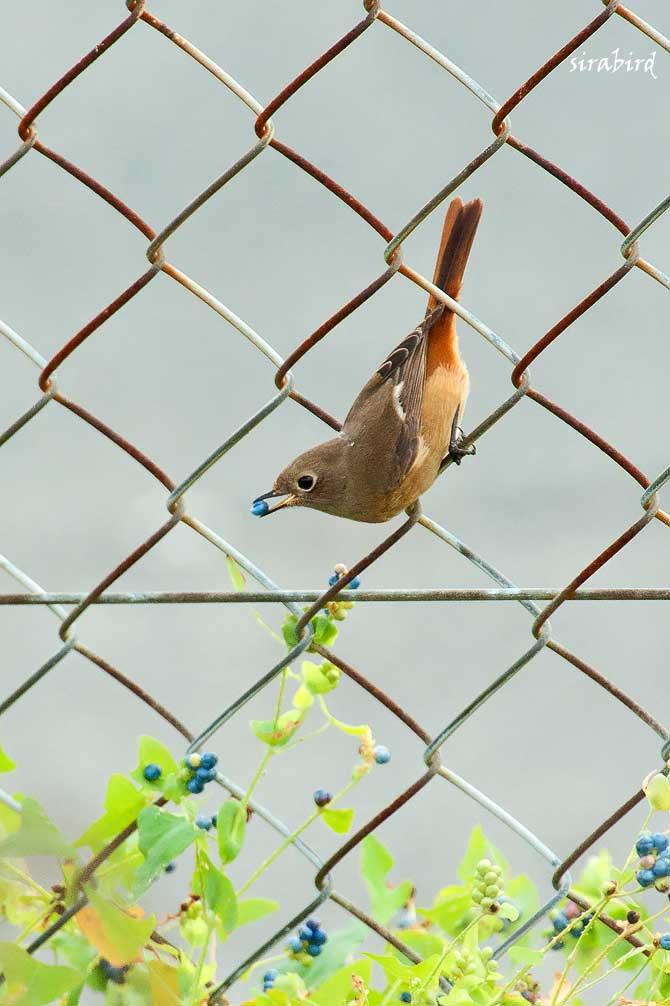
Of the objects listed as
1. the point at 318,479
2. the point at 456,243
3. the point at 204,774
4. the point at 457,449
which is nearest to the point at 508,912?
the point at 204,774

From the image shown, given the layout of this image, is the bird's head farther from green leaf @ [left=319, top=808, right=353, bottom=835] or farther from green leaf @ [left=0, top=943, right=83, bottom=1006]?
green leaf @ [left=0, top=943, right=83, bottom=1006]

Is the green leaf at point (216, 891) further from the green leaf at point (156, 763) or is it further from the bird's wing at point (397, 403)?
the bird's wing at point (397, 403)

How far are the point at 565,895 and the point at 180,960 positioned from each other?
0.51m

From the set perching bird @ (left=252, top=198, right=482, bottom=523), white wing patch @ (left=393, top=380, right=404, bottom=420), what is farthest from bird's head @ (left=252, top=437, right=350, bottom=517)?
white wing patch @ (left=393, top=380, right=404, bottom=420)

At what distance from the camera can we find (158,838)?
136 cm

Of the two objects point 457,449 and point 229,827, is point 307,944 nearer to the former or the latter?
point 229,827

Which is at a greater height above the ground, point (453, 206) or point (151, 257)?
point (453, 206)

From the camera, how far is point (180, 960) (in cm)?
145

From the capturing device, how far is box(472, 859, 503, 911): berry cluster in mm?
1366

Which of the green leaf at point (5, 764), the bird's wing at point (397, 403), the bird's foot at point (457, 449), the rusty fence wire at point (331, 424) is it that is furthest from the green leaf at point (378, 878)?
the bird's wing at point (397, 403)

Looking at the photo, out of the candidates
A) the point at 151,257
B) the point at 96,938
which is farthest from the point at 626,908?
the point at 151,257

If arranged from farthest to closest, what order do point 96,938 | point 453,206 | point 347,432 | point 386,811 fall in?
point 347,432 < point 453,206 < point 386,811 < point 96,938

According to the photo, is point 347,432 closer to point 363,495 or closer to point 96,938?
point 363,495

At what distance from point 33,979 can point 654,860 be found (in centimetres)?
73
